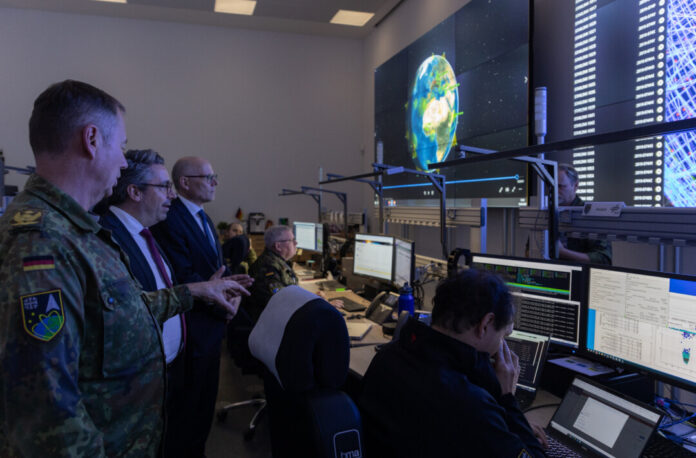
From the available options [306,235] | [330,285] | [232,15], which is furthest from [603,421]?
[232,15]

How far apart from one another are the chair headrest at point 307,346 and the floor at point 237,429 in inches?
56.5

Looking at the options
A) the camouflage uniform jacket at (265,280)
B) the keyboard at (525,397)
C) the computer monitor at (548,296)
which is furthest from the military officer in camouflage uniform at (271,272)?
the keyboard at (525,397)

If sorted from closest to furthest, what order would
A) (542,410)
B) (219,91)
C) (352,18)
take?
(542,410) < (352,18) < (219,91)

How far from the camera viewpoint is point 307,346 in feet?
3.56

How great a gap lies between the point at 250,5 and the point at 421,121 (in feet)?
7.65

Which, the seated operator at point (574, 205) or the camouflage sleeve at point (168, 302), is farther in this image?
the seated operator at point (574, 205)

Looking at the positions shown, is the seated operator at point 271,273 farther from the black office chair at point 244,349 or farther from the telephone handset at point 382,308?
the telephone handset at point 382,308

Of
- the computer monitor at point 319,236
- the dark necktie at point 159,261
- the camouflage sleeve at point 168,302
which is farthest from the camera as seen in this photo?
the computer monitor at point 319,236

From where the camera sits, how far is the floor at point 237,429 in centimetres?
233

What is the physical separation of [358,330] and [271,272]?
0.69 meters

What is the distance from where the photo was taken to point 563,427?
1199 millimetres

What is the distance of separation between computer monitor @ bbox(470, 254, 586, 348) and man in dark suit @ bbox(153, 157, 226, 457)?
1.19m

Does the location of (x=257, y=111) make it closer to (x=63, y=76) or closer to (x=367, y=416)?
(x=63, y=76)

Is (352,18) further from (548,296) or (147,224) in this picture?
(548,296)
